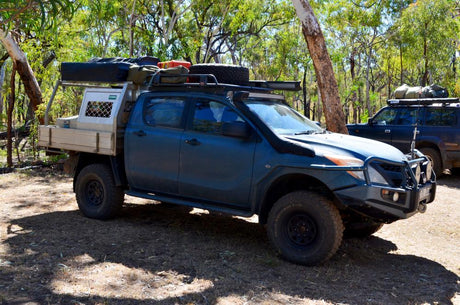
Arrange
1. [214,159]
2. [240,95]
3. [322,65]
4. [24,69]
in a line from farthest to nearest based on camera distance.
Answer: [24,69], [322,65], [214,159], [240,95]

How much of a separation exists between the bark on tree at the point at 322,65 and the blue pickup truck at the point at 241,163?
419 cm

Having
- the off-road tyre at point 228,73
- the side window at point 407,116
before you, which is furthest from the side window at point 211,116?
the side window at point 407,116

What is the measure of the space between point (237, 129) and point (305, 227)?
1291mm

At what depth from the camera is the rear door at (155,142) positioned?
6.07 meters

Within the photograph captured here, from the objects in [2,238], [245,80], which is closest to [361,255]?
[245,80]

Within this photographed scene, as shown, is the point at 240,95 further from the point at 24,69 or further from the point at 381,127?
the point at 24,69

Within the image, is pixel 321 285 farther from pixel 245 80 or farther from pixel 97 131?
pixel 97 131

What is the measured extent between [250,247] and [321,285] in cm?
130

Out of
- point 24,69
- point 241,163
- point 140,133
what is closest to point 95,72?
point 140,133

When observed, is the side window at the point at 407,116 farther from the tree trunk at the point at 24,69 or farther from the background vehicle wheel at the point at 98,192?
the tree trunk at the point at 24,69

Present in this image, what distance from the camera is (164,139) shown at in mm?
6133

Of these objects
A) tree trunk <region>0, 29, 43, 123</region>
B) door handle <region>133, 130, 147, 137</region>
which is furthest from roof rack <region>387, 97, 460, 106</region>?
tree trunk <region>0, 29, 43, 123</region>

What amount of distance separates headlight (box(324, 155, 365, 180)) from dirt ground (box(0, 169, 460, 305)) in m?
1.05

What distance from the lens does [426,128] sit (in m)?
11.5
